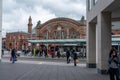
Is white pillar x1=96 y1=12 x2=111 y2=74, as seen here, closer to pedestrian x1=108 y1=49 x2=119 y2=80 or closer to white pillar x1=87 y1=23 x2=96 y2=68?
white pillar x1=87 y1=23 x2=96 y2=68

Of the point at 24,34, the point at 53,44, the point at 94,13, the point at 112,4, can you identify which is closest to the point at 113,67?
the point at 112,4

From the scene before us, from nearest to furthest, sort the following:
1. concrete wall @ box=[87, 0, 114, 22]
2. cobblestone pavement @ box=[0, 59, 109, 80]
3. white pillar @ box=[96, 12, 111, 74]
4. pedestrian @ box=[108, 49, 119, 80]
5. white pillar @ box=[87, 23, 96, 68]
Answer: pedestrian @ box=[108, 49, 119, 80], cobblestone pavement @ box=[0, 59, 109, 80], concrete wall @ box=[87, 0, 114, 22], white pillar @ box=[96, 12, 111, 74], white pillar @ box=[87, 23, 96, 68]


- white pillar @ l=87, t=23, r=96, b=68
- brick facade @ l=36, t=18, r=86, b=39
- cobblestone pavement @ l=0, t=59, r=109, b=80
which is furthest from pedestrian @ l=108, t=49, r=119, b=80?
brick facade @ l=36, t=18, r=86, b=39

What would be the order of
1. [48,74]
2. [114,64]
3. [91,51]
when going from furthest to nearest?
1. [91,51]
2. [48,74]
3. [114,64]

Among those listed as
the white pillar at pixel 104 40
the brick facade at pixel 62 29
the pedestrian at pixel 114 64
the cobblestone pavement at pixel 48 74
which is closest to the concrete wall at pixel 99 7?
the white pillar at pixel 104 40

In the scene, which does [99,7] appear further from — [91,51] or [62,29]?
[62,29]

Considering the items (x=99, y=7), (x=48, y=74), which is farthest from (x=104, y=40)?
(x=48, y=74)

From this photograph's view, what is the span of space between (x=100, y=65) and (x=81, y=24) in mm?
75375

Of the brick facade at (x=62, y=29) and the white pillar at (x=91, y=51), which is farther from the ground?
the brick facade at (x=62, y=29)

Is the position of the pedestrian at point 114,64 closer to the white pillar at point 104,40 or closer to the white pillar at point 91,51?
the white pillar at point 104,40

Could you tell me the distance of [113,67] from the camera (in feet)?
50.2

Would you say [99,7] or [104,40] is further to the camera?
[99,7]

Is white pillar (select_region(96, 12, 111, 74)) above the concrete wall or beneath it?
beneath

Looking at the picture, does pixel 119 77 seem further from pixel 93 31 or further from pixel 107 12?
pixel 93 31
